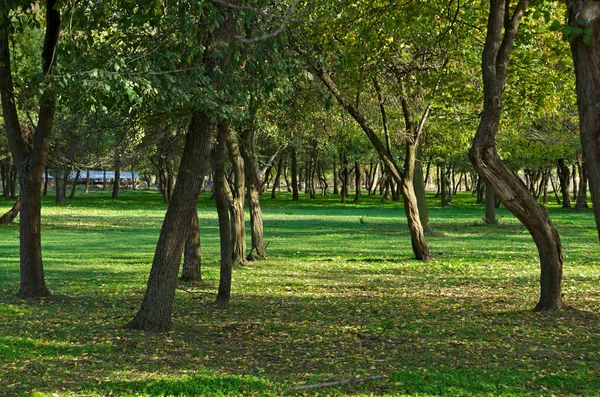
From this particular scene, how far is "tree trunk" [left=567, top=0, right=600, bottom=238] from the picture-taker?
16.9 ft

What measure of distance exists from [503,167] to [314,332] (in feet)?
11.3

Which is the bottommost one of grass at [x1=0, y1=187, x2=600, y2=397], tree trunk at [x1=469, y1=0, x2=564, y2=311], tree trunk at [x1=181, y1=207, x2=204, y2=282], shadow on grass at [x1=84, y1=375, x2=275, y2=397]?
grass at [x1=0, y1=187, x2=600, y2=397]

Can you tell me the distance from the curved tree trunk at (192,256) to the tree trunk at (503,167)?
6637 mm

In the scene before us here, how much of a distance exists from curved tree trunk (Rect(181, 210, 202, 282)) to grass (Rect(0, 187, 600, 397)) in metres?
0.44

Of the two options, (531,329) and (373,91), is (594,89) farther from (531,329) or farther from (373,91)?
(373,91)

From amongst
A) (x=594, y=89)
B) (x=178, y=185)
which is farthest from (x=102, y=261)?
(x=594, y=89)

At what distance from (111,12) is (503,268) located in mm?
11504

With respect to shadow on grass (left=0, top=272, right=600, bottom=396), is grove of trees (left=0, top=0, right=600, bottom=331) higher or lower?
higher

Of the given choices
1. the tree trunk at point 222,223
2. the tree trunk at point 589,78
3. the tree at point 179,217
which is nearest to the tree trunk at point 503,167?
the tree at point 179,217

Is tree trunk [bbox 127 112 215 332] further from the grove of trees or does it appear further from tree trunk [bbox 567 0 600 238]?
tree trunk [bbox 567 0 600 238]

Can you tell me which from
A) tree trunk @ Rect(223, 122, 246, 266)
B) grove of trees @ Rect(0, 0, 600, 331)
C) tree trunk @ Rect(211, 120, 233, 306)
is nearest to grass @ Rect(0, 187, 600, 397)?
tree trunk @ Rect(211, 120, 233, 306)

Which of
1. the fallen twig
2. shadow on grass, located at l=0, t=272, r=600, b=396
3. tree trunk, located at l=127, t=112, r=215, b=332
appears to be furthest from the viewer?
tree trunk, located at l=127, t=112, r=215, b=332

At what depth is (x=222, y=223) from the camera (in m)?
12.4

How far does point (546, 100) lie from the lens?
16359 millimetres
